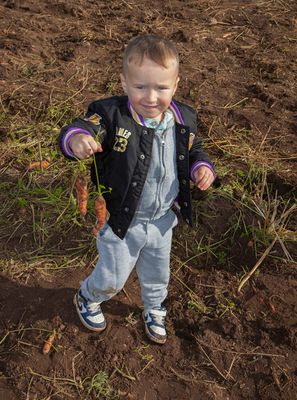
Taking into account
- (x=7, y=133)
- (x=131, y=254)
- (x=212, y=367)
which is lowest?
(x=212, y=367)

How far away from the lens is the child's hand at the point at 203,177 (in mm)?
2424

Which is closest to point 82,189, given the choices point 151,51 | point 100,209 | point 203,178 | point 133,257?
point 100,209

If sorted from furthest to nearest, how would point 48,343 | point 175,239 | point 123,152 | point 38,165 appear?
point 38,165
point 175,239
point 48,343
point 123,152

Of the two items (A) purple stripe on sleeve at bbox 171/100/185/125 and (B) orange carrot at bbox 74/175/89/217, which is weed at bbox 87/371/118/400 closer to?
(B) orange carrot at bbox 74/175/89/217

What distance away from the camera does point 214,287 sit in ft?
10.7

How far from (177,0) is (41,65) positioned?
225 centimetres

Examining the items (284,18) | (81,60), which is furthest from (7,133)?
(284,18)

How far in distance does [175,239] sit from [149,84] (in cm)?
150

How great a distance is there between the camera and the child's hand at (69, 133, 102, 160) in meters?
2.14

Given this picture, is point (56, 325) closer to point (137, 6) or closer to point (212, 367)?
point (212, 367)

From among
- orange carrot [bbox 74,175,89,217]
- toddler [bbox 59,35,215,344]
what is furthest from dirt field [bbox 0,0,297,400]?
orange carrot [bbox 74,175,89,217]

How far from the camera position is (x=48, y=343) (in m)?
2.86

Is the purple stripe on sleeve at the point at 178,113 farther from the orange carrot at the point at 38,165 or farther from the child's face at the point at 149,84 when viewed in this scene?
the orange carrot at the point at 38,165

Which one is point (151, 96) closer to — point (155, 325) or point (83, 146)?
point (83, 146)
